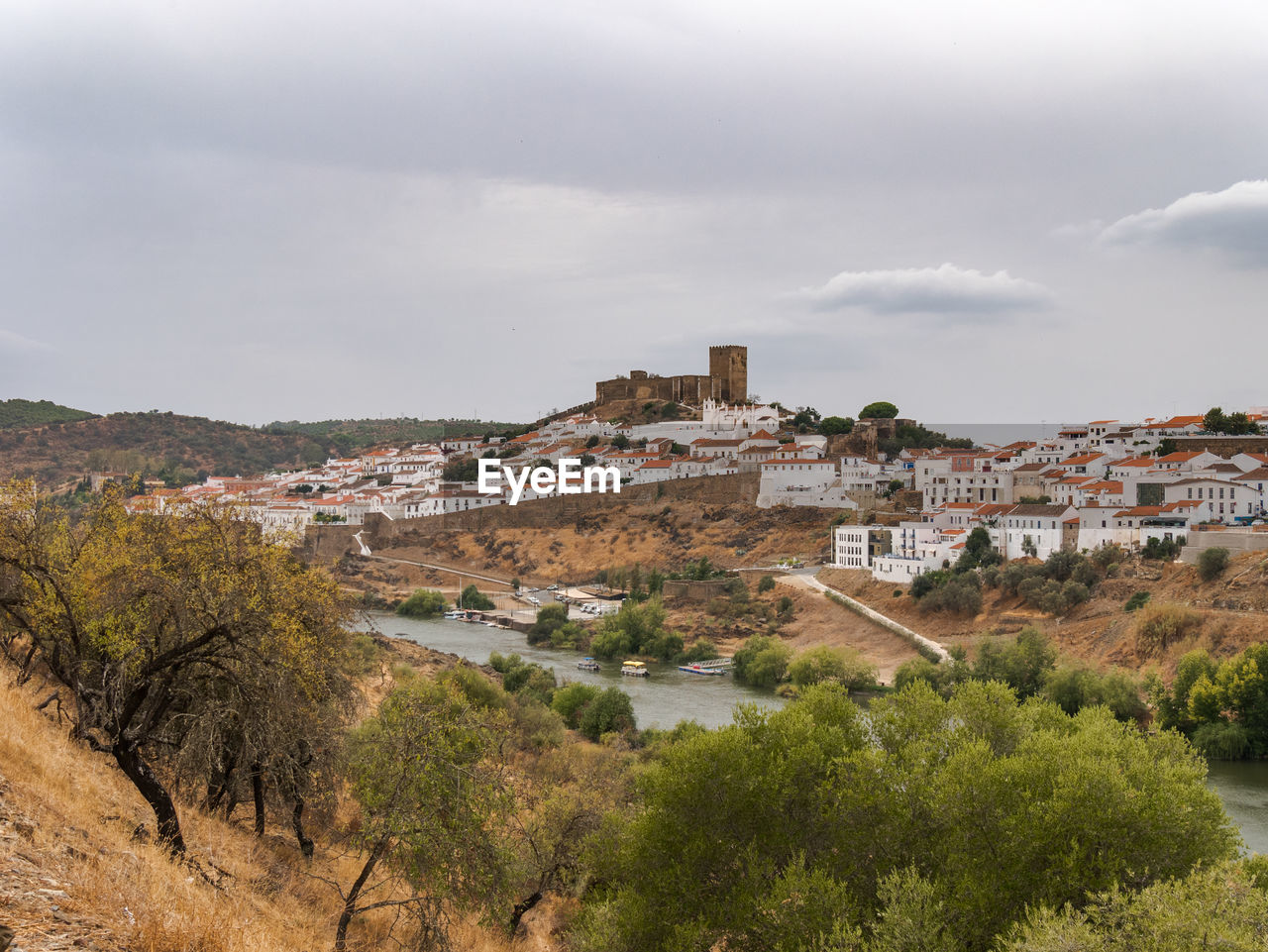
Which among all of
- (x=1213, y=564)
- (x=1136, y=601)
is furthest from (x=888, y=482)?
(x=1213, y=564)

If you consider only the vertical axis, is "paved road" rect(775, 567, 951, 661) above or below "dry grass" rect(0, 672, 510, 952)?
below

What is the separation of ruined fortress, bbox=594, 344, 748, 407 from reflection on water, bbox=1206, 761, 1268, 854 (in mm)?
62302

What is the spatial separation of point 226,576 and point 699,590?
1474 inches

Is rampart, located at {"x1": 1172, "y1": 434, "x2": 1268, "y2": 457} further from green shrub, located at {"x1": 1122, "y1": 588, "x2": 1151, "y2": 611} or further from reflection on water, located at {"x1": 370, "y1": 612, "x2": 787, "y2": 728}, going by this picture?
reflection on water, located at {"x1": 370, "y1": 612, "x2": 787, "y2": 728}

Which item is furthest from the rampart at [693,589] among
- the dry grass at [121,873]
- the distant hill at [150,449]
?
the distant hill at [150,449]

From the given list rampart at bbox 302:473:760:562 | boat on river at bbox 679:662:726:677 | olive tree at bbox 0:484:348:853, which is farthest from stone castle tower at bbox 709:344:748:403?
olive tree at bbox 0:484:348:853

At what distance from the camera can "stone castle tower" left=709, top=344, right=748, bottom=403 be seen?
86.2 m

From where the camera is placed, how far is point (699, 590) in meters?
45.5

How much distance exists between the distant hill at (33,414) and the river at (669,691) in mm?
74844

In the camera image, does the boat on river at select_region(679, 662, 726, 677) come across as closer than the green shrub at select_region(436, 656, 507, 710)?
No

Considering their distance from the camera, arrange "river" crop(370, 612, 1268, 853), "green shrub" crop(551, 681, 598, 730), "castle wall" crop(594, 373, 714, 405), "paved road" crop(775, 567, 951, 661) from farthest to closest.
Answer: "castle wall" crop(594, 373, 714, 405)
"paved road" crop(775, 567, 951, 661)
"green shrub" crop(551, 681, 598, 730)
"river" crop(370, 612, 1268, 853)

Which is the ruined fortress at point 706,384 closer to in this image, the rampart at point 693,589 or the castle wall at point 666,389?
the castle wall at point 666,389

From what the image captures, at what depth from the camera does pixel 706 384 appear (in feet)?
282

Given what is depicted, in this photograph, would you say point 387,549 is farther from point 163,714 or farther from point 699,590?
point 163,714
